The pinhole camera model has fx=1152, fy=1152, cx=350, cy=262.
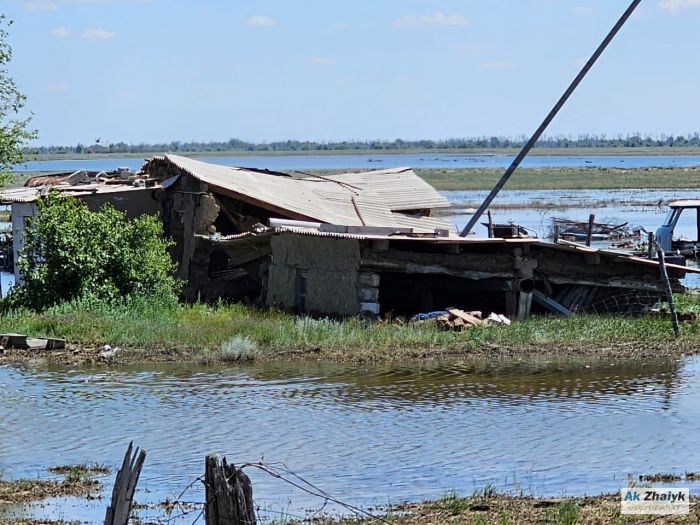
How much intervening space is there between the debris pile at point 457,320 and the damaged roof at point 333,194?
2.61 metres

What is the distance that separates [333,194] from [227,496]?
21391 mm

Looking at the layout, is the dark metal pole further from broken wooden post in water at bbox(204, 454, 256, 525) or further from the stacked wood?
broken wooden post in water at bbox(204, 454, 256, 525)

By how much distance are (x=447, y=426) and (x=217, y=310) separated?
356 inches

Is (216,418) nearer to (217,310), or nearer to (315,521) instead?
(315,521)

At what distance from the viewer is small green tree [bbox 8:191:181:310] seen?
69.5 ft

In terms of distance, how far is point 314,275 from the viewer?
21531 mm

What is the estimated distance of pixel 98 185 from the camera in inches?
1092

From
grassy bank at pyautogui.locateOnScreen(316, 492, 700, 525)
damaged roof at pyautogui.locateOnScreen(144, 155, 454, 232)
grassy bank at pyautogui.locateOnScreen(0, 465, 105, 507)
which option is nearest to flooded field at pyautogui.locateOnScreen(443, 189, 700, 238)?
damaged roof at pyautogui.locateOnScreen(144, 155, 454, 232)

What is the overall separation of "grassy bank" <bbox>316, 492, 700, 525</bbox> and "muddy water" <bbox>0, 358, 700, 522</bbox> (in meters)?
0.73

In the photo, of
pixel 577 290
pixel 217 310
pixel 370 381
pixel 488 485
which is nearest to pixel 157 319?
pixel 217 310

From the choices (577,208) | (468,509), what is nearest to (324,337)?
(468,509)

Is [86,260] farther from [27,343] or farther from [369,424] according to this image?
[369,424]

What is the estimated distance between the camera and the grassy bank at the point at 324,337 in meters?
18.4

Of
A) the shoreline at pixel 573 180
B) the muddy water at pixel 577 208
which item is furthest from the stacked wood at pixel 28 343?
the shoreline at pixel 573 180
